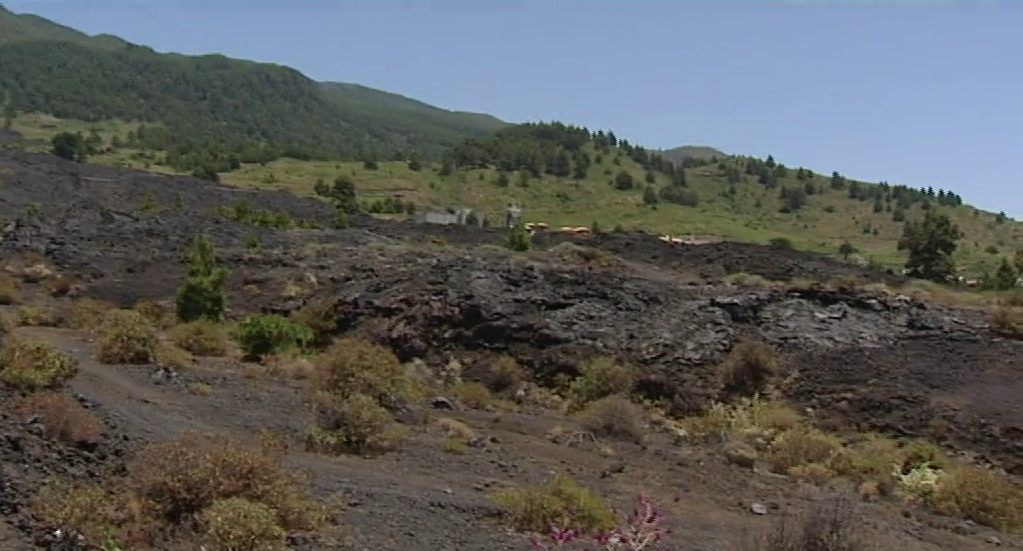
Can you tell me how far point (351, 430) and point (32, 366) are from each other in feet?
13.6

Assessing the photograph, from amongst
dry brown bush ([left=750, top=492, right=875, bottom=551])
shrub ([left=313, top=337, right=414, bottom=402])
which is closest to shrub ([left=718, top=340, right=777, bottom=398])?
shrub ([left=313, top=337, right=414, bottom=402])

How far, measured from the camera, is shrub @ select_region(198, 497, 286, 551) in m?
7.74

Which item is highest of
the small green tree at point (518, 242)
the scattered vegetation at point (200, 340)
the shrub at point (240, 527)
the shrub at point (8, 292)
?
the shrub at point (240, 527)

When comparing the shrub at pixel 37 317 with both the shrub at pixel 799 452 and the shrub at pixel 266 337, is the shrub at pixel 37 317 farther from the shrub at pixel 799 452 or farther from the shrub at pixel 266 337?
the shrub at pixel 799 452

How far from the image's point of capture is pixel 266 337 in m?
22.0

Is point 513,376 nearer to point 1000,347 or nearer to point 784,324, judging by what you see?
point 784,324

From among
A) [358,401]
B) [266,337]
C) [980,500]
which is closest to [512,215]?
[266,337]

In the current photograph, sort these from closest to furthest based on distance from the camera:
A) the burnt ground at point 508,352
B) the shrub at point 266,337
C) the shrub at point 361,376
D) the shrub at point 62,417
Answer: the shrub at point 62,417
the burnt ground at point 508,352
the shrub at point 361,376
the shrub at point 266,337

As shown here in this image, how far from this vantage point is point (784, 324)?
24.1 meters

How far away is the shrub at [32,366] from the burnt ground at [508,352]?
486 mm

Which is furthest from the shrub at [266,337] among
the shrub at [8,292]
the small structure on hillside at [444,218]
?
the small structure on hillside at [444,218]

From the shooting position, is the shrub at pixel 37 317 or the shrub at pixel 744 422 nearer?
the shrub at pixel 744 422

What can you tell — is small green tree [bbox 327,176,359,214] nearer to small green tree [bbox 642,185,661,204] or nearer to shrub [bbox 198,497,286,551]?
small green tree [bbox 642,185,661,204]

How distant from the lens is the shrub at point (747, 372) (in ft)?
68.7
